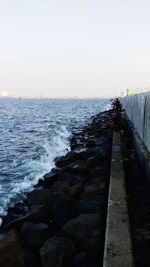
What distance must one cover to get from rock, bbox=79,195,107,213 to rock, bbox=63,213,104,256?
61 centimetres

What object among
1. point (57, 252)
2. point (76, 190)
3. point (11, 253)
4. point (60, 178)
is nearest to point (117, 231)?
point (57, 252)

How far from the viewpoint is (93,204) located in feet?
19.7

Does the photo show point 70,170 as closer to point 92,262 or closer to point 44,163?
point 44,163

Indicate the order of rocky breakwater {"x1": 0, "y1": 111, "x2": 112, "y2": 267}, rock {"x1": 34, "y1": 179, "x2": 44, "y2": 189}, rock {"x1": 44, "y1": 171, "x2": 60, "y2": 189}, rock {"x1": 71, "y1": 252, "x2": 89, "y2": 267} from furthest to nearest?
1. rock {"x1": 34, "y1": 179, "x2": 44, "y2": 189}
2. rock {"x1": 44, "y1": 171, "x2": 60, "y2": 189}
3. rocky breakwater {"x1": 0, "y1": 111, "x2": 112, "y2": 267}
4. rock {"x1": 71, "y1": 252, "x2": 89, "y2": 267}

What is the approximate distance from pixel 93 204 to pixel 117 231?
1618 millimetres

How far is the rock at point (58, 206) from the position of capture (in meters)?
5.92

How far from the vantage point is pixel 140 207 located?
579 centimetres

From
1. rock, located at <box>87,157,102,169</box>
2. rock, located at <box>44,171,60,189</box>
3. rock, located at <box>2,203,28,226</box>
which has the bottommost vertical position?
rock, located at <box>2,203,28,226</box>

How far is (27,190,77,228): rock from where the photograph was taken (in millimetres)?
5922

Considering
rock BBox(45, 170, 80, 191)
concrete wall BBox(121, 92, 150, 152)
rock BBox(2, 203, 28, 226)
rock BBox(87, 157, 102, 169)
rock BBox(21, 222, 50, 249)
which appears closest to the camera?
rock BBox(21, 222, 50, 249)

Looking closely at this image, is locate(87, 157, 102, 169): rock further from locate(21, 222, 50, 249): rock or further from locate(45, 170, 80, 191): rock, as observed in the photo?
locate(21, 222, 50, 249): rock

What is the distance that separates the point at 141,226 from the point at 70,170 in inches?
203

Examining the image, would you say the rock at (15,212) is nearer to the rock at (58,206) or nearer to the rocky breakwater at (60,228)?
the rocky breakwater at (60,228)

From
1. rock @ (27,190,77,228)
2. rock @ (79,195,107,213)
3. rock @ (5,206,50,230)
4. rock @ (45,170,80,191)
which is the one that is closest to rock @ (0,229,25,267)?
rock @ (5,206,50,230)
